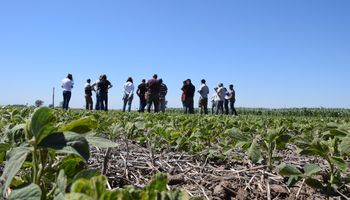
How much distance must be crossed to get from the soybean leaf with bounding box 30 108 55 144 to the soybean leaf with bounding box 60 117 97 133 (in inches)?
7.0

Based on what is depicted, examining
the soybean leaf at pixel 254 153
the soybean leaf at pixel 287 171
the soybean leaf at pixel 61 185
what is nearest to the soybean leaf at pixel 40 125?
the soybean leaf at pixel 61 185

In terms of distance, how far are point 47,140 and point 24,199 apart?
0.50 feet

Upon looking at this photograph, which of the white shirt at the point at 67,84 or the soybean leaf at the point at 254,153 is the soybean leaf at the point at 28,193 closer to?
the soybean leaf at the point at 254,153

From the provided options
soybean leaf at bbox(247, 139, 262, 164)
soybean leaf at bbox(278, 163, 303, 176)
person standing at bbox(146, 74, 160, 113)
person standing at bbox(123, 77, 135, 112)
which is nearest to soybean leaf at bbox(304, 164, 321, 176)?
soybean leaf at bbox(278, 163, 303, 176)

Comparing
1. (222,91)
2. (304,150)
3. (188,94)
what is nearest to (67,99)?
(188,94)

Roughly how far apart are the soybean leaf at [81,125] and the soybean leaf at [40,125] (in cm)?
18

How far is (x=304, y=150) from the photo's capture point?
2.02 metres

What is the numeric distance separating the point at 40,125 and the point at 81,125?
0.23 metres

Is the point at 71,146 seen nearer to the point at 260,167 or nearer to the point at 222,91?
the point at 260,167

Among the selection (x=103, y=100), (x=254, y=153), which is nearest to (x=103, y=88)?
(x=103, y=100)

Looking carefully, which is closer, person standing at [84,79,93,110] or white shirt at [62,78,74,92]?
white shirt at [62,78,74,92]

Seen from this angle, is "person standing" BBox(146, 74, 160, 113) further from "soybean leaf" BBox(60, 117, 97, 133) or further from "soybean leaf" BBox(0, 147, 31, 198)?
"soybean leaf" BBox(0, 147, 31, 198)

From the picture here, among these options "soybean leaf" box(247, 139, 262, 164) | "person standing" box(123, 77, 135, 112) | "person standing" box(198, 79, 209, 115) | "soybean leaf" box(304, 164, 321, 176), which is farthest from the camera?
"person standing" box(198, 79, 209, 115)

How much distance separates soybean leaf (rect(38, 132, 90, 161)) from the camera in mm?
964
